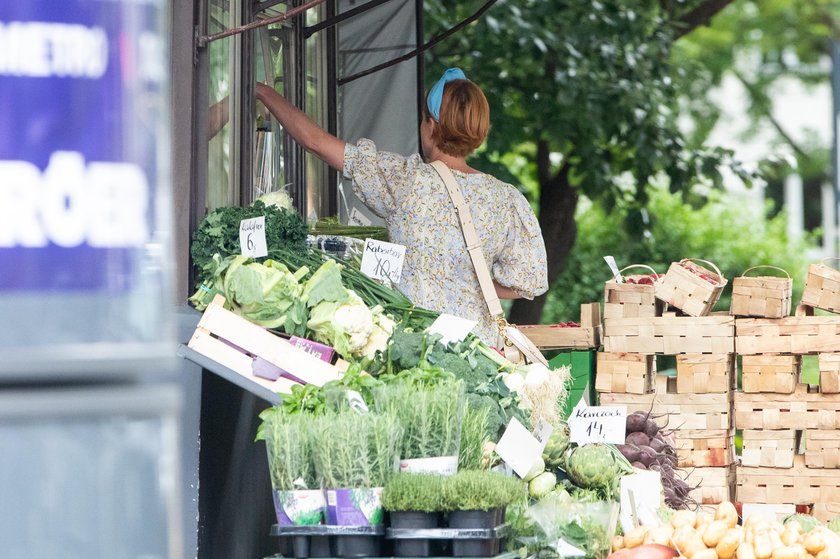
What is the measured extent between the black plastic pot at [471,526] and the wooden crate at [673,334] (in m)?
3.37

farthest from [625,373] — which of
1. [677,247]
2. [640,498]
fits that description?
[677,247]

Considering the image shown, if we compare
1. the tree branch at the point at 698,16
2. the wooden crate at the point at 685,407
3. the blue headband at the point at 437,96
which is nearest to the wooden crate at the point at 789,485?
the wooden crate at the point at 685,407

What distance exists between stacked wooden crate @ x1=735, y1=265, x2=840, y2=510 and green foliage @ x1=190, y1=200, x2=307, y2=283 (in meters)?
2.94

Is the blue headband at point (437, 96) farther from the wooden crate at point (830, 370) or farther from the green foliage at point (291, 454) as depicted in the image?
the wooden crate at point (830, 370)

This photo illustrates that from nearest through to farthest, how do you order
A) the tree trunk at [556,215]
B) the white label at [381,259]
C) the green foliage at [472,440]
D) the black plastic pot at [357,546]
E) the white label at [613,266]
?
the black plastic pot at [357,546]
the green foliage at [472,440]
the white label at [381,259]
the white label at [613,266]
the tree trunk at [556,215]

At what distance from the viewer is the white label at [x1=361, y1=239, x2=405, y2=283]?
524 cm

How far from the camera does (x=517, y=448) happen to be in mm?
4301

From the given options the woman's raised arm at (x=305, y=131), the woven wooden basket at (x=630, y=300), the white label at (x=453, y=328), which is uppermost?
the woman's raised arm at (x=305, y=131)

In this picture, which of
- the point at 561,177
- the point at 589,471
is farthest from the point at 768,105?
the point at 589,471

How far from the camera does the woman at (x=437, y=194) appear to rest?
5.51m

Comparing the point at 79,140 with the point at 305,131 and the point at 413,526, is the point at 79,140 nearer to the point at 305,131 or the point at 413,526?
the point at 413,526

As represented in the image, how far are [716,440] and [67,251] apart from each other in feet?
18.0

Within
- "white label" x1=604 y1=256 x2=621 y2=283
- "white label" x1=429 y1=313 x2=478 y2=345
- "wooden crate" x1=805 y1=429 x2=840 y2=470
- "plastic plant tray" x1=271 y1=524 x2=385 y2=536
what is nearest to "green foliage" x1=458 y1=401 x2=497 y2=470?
"plastic plant tray" x1=271 y1=524 x2=385 y2=536

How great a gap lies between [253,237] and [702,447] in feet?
10.3
